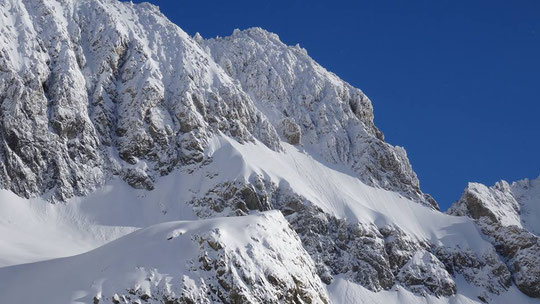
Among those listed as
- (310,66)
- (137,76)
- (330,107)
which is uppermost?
(310,66)

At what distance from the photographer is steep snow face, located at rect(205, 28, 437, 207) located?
134m

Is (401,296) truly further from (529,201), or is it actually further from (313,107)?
(529,201)

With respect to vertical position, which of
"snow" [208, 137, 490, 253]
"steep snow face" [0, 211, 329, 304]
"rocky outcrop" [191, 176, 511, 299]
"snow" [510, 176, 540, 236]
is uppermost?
"snow" [510, 176, 540, 236]

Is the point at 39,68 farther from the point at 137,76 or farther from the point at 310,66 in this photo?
the point at 310,66

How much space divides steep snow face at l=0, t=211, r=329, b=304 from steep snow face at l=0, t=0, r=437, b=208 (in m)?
50.7

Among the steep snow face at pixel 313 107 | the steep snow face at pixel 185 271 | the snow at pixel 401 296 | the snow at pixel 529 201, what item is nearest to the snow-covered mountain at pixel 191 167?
the snow at pixel 401 296

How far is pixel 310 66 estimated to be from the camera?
15888 centimetres

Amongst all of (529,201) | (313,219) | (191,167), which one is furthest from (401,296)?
(529,201)

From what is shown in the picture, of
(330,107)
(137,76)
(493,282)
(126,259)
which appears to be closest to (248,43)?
(330,107)

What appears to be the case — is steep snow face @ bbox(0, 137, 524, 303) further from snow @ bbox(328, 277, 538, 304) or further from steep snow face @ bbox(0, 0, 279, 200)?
steep snow face @ bbox(0, 0, 279, 200)

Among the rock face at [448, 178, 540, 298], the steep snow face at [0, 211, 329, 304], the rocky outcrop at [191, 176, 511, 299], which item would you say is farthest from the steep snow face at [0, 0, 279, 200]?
the steep snow face at [0, 211, 329, 304]

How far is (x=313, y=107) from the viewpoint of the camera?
14650 cm

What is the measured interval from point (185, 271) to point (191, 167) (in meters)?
64.5

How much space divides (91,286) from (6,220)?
1914 inches
